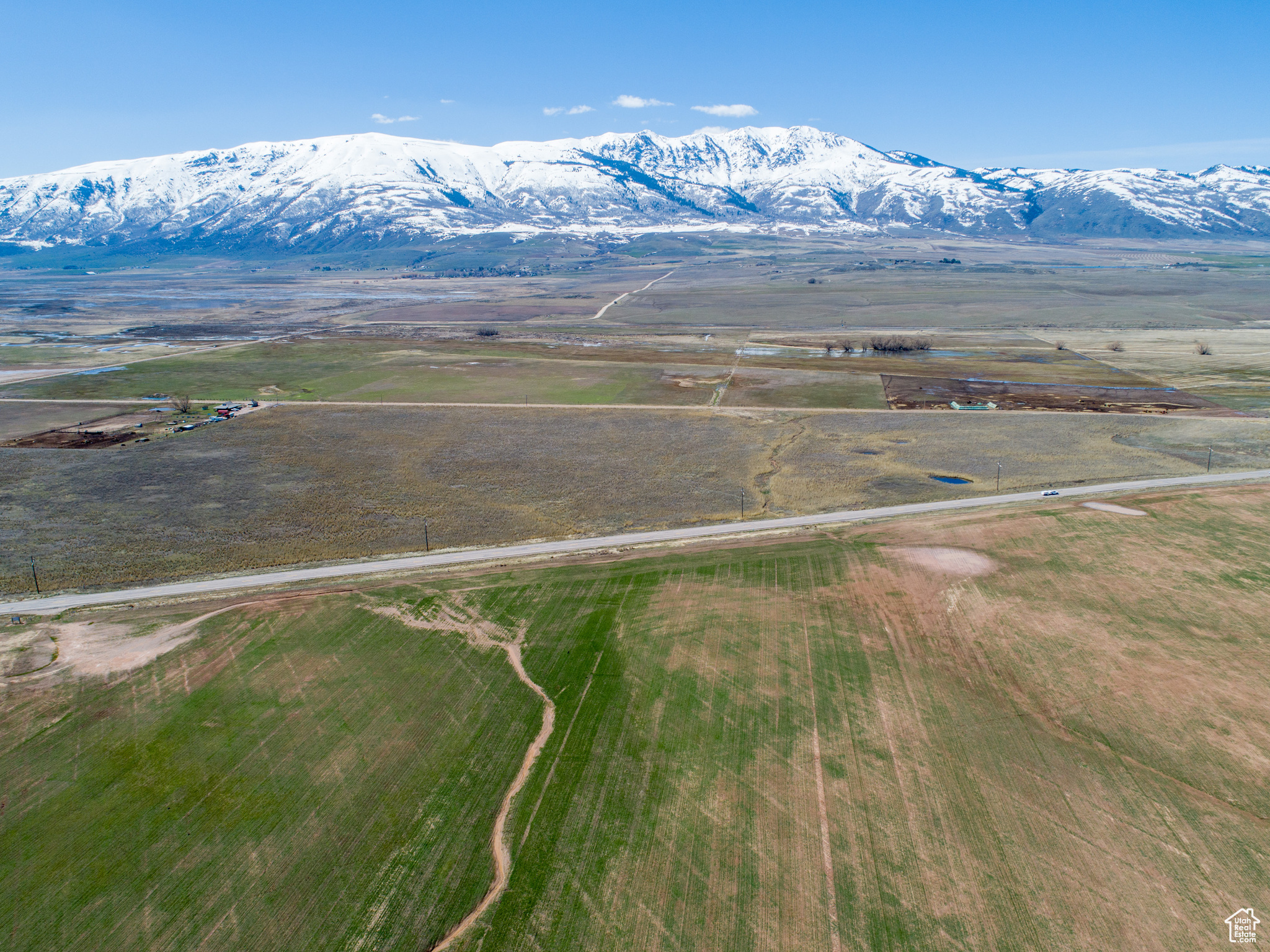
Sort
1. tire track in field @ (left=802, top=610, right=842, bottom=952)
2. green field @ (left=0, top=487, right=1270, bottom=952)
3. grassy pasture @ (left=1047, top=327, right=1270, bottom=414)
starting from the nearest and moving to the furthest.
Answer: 1. tire track in field @ (left=802, top=610, right=842, bottom=952)
2. green field @ (left=0, top=487, right=1270, bottom=952)
3. grassy pasture @ (left=1047, top=327, right=1270, bottom=414)

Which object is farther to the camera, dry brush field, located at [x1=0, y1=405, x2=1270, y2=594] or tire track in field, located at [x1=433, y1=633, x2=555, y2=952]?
dry brush field, located at [x1=0, y1=405, x2=1270, y2=594]

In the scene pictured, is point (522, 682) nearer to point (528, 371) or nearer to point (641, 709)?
point (641, 709)

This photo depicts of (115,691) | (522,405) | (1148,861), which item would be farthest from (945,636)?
(522,405)

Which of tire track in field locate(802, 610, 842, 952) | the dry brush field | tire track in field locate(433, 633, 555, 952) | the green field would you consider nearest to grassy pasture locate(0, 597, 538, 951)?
the green field

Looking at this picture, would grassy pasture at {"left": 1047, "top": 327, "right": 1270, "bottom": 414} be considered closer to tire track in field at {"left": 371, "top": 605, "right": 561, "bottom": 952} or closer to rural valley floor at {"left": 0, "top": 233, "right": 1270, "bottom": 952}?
rural valley floor at {"left": 0, "top": 233, "right": 1270, "bottom": 952}

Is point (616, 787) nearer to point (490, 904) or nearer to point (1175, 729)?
point (490, 904)

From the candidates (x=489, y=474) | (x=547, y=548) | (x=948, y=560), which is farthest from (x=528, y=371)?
(x=948, y=560)
